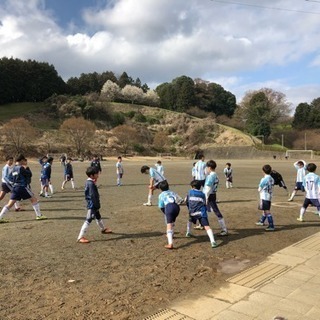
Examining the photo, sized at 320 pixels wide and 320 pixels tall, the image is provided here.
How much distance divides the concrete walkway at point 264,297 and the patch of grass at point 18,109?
7842cm

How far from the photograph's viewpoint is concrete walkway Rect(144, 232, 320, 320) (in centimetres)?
420

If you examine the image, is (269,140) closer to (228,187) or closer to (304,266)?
(228,187)

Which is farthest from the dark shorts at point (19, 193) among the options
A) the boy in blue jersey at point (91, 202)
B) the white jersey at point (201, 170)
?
the white jersey at point (201, 170)

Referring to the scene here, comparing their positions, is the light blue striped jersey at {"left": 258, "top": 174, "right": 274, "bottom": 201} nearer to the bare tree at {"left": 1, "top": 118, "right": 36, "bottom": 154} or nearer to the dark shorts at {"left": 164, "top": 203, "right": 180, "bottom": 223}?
the dark shorts at {"left": 164, "top": 203, "right": 180, "bottom": 223}

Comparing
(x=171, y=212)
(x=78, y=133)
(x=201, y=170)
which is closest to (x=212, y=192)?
(x=171, y=212)

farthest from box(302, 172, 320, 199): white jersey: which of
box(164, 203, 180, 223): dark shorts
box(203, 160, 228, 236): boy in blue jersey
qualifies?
box(164, 203, 180, 223): dark shorts

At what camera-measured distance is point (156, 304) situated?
4.59 m

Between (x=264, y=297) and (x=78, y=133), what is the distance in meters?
63.8

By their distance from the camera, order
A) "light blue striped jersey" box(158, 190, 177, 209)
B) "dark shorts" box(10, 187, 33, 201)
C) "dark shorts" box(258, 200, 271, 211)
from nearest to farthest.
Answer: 1. "light blue striped jersey" box(158, 190, 177, 209)
2. "dark shorts" box(258, 200, 271, 211)
3. "dark shorts" box(10, 187, 33, 201)

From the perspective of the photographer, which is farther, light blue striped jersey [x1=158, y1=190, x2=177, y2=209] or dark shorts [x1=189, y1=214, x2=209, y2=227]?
light blue striped jersey [x1=158, y1=190, x2=177, y2=209]

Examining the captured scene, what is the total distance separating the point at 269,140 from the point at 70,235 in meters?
78.9

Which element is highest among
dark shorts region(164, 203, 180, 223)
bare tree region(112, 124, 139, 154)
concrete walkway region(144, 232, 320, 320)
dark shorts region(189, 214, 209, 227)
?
bare tree region(112, 124, 139, 154)

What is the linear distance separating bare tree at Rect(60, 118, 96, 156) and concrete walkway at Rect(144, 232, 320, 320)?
6167 centimetres

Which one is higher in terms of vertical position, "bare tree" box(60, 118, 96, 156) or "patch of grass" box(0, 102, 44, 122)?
"patch of grass" box(0, 102, 44, 122)
